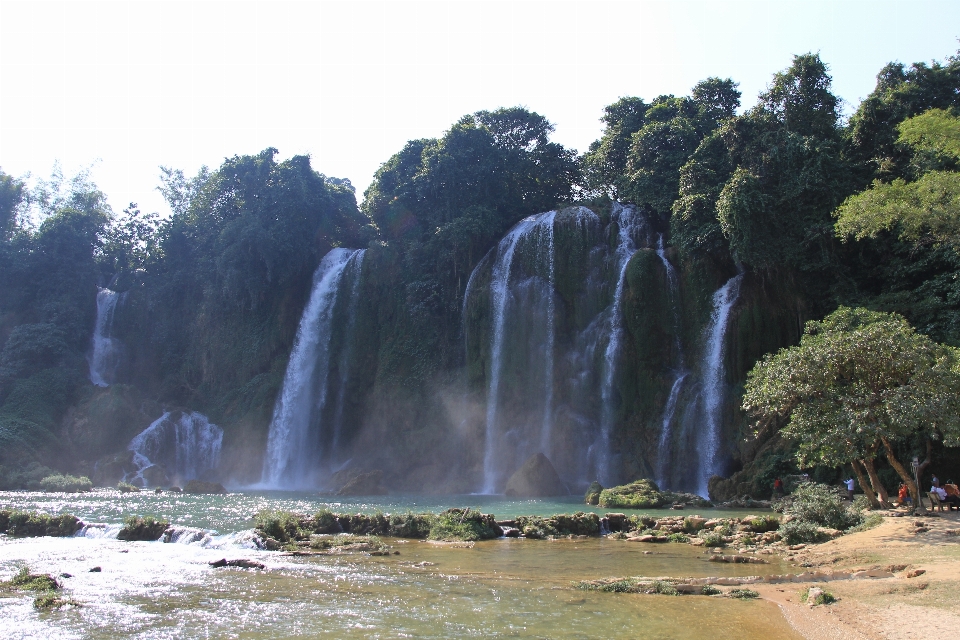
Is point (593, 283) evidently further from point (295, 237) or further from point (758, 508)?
point (295, 237)

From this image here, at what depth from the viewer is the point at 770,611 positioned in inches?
395

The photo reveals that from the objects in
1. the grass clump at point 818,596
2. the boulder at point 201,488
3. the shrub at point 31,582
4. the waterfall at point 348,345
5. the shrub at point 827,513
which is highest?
the waterfall at point 348,345

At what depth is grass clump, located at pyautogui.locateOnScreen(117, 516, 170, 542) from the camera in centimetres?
1895

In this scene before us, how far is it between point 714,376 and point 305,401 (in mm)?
23669

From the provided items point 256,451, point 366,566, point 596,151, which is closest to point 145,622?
point 366,566

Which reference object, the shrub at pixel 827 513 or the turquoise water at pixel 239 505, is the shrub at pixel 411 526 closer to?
the turquoise water at pixel 239 505

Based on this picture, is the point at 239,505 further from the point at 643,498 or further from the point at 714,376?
the point at 714,376

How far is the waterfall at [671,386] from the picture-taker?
103 ft

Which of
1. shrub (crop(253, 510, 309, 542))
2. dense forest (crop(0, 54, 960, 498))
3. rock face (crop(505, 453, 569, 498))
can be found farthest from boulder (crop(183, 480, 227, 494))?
shrub (crop(253, 510, 309, 542))

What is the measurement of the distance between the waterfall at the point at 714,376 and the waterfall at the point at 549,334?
748 cm

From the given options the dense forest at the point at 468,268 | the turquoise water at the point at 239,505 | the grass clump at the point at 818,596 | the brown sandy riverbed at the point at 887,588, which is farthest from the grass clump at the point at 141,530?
the dense forest at the point at 468,268

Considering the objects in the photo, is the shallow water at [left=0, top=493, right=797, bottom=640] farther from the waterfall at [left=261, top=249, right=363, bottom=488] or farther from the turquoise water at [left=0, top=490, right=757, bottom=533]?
the waterfall at [left=261, top=249, right=363, bottom=488]

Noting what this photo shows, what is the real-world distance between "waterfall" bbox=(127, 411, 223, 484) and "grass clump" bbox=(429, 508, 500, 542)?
2848 cm

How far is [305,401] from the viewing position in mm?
43000
